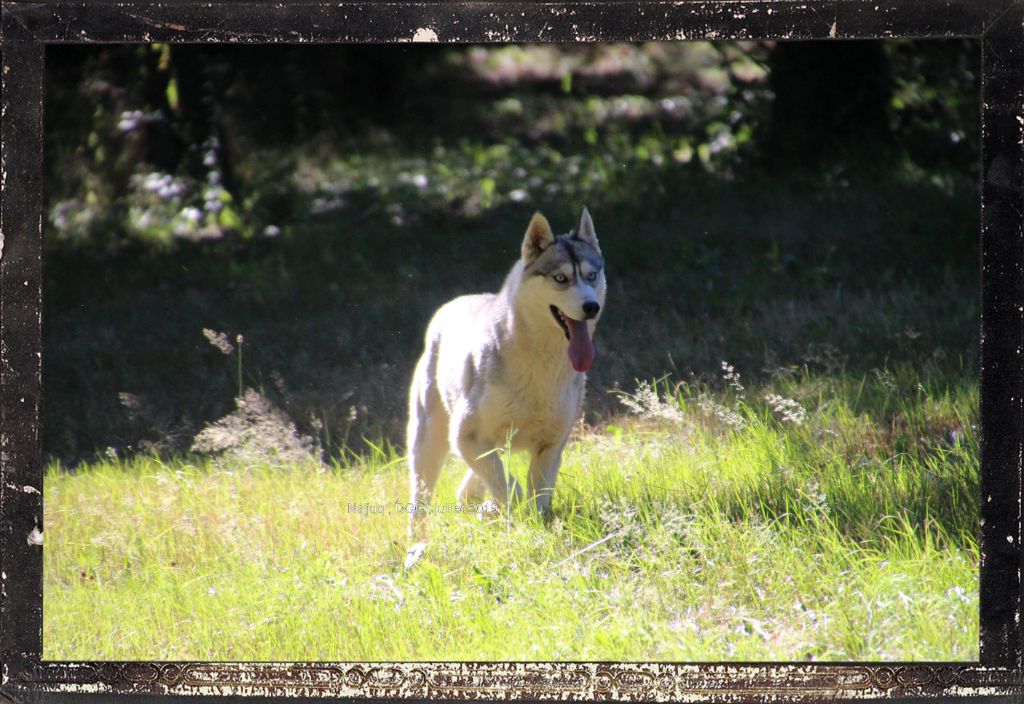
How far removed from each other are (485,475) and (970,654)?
6.51 ft

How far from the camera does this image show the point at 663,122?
17.3 feet

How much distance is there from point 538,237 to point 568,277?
0.23 m

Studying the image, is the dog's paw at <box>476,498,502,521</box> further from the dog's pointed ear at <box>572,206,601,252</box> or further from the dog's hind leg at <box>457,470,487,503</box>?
the dog's pointed ear at <box>572,206,601,252</box>

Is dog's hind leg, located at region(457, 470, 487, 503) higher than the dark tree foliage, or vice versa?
the dark tree foliage

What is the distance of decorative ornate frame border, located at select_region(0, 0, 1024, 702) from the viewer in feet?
11.6

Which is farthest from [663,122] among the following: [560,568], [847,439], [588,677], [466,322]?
[588,677]

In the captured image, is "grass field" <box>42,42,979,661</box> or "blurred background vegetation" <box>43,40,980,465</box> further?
"blurred background vegetation" <box>43,40,980,465</box>

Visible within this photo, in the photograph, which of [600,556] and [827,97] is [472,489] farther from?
[827,97]

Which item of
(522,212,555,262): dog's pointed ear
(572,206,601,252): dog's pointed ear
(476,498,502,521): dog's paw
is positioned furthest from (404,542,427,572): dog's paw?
(572,206,601,252): dog's pointed ear

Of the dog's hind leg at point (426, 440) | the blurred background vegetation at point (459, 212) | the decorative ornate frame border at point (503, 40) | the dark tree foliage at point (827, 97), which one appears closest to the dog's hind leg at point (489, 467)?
the dog's hind leg at point (426, 440)

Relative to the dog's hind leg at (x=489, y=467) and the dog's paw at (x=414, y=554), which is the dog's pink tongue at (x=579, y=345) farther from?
the dog's paw at (x=414, y=554)

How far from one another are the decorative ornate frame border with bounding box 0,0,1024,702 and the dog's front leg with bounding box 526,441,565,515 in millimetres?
975

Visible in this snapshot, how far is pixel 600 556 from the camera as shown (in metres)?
3.96

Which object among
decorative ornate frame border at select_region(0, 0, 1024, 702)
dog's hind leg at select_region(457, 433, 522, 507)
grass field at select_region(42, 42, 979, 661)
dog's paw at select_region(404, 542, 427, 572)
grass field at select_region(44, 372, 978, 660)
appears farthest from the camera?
dog's hind leg at select_region(457, 433, 522, 507)
